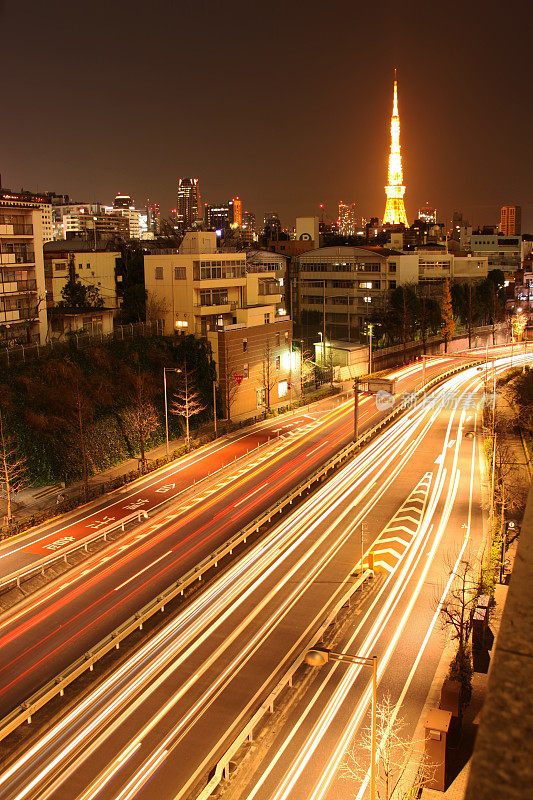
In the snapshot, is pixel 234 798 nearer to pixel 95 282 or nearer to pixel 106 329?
pixel 106 329

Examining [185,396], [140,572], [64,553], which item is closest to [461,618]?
[140,572]

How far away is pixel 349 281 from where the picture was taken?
6531 centimetres

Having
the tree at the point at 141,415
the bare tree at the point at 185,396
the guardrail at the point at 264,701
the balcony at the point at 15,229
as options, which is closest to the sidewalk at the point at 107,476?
the tree at the point at 141,415

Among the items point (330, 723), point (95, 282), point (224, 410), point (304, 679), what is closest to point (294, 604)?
point (304, 679)

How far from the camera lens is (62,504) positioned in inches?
939

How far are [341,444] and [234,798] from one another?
22.3 m

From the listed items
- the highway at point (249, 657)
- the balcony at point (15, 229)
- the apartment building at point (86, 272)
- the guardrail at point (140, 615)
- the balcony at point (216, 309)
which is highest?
the balcony at point (15, 229)

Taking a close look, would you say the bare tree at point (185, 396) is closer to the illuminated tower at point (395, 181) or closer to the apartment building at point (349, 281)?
the apartment building at point (349, 281)

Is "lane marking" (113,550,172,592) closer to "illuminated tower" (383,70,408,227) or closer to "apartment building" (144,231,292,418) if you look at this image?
"apartment building" (144,231,292,418)

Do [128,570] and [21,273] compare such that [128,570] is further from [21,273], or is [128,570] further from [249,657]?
[21,273]

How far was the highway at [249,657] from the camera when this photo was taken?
11141 millimetres

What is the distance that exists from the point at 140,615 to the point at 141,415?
48.3ft

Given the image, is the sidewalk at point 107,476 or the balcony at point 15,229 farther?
the balcony at point 15,229

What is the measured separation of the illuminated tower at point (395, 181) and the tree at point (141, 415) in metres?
94.3
